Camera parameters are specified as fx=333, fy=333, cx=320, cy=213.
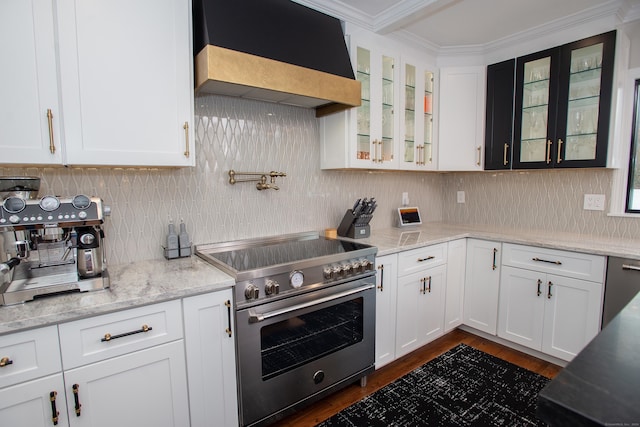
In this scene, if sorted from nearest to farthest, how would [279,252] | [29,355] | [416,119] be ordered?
[29,355] < [279,252] < [416,119]

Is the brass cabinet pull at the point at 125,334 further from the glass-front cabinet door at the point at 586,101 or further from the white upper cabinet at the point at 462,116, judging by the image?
the glass-front cabinet door at the point at 586,101

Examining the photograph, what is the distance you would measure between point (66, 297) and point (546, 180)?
3.45 metres

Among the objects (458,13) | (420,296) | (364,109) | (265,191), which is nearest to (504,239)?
(420,296)

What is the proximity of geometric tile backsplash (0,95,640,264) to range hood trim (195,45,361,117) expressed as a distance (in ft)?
0.80

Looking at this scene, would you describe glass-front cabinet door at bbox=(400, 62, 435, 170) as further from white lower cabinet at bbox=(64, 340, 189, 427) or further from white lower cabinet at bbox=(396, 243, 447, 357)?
white lower cabinet at bbox=(64, 340, 189, 427)

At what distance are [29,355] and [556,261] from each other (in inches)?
116

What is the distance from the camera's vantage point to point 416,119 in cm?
291

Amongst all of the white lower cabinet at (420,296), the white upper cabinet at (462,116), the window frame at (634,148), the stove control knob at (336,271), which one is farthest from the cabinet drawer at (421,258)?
the window frame at (634,148)

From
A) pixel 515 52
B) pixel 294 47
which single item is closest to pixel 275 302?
pixel 294 47

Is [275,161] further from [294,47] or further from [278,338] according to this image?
[278,338]

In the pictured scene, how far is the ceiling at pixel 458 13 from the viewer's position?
225 centimetres

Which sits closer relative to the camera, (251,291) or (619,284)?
(251,291)

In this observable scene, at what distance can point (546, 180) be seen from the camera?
9.60 feet

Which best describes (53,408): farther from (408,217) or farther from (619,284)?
(619,284)
